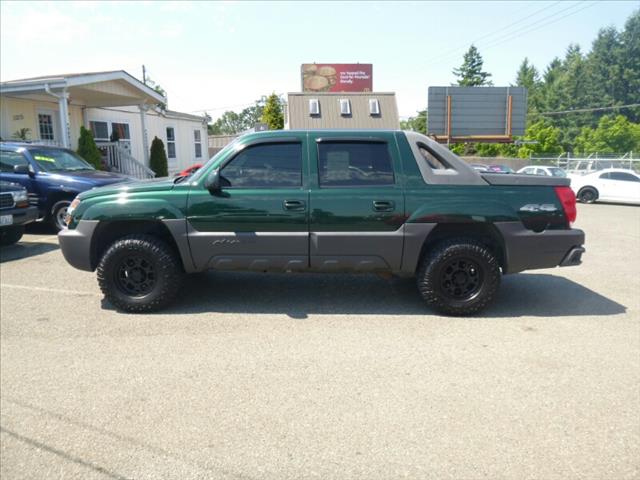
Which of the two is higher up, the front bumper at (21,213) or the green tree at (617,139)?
the green tree at (617,139)

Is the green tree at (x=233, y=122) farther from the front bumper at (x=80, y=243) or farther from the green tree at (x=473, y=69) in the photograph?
the front bumper at (x=80, y=243)

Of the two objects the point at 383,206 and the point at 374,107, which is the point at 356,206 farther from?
the point at 374,107

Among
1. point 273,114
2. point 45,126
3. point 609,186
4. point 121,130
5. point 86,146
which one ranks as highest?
point 273,114

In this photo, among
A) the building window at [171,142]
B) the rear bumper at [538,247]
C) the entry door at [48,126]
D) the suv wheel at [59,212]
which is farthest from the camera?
the building window at [171,142]

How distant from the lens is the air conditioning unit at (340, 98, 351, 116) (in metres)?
26.9

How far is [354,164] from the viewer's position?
479 centimetres

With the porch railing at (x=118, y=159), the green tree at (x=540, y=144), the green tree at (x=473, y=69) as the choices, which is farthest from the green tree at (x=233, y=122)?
the porch railing at (x=118, y=159)

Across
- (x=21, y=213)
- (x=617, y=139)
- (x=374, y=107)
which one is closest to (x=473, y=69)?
(x=617, y=139)

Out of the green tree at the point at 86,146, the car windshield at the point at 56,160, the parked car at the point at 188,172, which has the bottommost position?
the parked car at the point at 188,172

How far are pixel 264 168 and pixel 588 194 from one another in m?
17.5

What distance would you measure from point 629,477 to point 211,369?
2691 mm

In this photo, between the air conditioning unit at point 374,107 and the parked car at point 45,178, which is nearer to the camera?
the parked car at point 45,178

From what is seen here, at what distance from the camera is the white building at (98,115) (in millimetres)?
13914

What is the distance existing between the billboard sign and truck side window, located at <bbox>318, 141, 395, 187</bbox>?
46390mm
